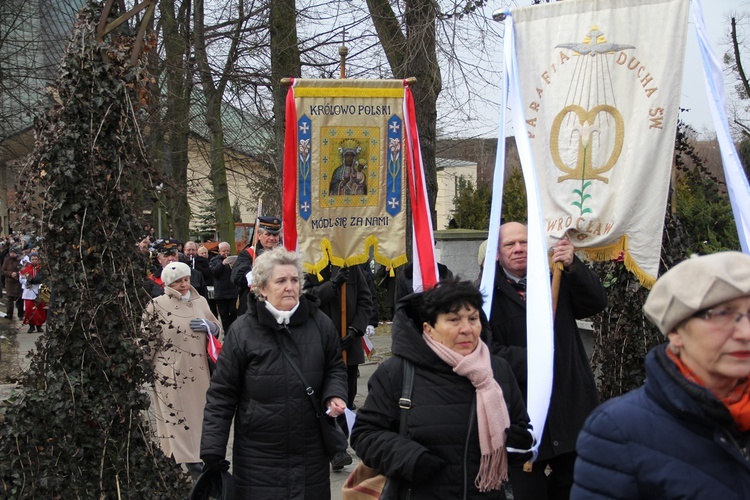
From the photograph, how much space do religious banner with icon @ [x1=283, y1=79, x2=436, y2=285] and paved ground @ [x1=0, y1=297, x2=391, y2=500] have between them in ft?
5.30

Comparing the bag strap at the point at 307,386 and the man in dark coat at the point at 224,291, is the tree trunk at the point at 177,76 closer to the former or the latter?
the man in dark coat at the point at 224,291

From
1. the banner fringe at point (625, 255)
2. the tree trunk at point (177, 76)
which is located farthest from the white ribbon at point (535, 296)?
the tree trunk at point (177, 76)

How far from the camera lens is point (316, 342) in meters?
4.38

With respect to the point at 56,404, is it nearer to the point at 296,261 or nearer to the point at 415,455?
the point at 296,261

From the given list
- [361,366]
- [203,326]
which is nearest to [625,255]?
[203,326]

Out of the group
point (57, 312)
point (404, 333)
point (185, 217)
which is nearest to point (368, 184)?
point (57, 312)

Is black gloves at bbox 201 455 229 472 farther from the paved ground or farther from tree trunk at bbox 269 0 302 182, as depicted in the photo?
tree trunk at bbox 269 0 302 182

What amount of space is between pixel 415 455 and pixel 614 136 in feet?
7.36

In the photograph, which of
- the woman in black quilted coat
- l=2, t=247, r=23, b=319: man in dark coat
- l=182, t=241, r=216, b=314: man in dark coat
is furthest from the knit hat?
l=2, t=247, r=23, b=319: man in dark coat

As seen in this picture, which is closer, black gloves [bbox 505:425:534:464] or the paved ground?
black gloves [bbox 505:425:534:464]

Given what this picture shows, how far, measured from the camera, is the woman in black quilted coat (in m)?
4.17

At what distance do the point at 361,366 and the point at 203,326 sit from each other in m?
5.28

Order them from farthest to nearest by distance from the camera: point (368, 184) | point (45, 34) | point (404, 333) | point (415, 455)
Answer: point (45, 34)
point (368, 184)
point (404, 333)
point (415, 455)

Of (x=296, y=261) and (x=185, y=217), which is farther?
(x=185, y=217)
